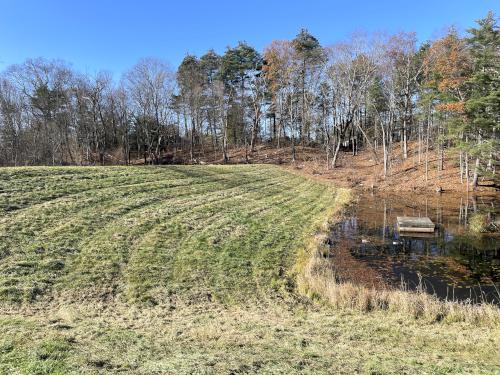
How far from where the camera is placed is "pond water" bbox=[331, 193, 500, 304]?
11.0 metres

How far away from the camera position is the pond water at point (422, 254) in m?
11.0

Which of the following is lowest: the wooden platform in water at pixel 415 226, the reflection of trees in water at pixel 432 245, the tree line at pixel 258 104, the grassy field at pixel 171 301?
the reflection of trees in water at pixel 432 245

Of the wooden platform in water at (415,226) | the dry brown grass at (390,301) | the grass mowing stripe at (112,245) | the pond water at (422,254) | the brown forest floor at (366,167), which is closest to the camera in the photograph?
the dry brown grass at (390,301)

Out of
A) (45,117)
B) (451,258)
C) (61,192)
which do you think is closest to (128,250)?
(61,192)

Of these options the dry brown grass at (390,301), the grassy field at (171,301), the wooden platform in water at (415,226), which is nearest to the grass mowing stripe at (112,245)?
the grassy field at (171,301)

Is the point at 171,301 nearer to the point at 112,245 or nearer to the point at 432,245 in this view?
the point at 112,245

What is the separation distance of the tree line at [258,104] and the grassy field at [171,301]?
981 inches

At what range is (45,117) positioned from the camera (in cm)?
4734

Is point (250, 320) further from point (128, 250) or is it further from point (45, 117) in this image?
point (45, 117)

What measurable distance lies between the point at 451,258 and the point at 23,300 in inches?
527

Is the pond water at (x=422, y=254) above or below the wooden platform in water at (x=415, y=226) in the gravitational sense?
below

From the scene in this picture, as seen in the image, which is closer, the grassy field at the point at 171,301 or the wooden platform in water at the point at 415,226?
the grassy field at the point at 171,301

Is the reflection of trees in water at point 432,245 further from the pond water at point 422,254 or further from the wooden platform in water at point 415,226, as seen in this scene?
the wooden platform in water at point 415,226

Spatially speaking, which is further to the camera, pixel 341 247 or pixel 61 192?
pixel 61 192
